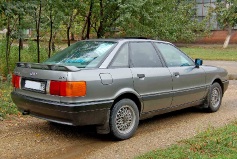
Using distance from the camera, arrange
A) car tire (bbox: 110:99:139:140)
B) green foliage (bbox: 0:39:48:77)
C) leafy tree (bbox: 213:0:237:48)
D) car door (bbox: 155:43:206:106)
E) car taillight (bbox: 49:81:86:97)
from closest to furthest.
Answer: car taillight (bbox: 49:81:86:97)
car tire (bbox: 110:99:139:140)
car door (bbox: 155:43:206:106)
green foliage (bbox: 0:39:48:77)
leafy tree (bbox: 213:0:237:48)

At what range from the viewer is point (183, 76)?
20.7ft

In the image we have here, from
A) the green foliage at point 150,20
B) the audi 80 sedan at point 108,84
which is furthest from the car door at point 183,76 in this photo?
the green foliage at point 150,20

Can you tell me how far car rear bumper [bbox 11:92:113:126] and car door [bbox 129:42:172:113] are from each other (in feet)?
2.54

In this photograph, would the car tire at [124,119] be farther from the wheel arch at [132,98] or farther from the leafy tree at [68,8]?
the leafy tree at [68,8]

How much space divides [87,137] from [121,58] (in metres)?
1.39

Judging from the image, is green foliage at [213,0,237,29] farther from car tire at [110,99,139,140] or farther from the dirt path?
car tire at [110,99,139,140]

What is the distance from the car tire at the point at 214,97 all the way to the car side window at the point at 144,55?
1.78 metres

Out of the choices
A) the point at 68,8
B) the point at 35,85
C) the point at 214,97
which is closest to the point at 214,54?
the point at 68,8

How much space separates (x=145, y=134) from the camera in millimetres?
5570

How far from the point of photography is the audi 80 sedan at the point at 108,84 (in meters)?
4.68

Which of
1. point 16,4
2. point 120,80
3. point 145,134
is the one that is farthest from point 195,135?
point 16,4

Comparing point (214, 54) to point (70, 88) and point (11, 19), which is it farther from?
point (70, 88)

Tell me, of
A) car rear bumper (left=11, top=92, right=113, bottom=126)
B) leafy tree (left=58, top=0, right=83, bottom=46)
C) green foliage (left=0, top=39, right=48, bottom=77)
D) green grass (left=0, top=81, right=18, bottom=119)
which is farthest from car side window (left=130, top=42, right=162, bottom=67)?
green foliage (left=0, top=39, right=48, bottom=77)

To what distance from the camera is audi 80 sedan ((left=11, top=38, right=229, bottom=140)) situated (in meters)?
4.68
